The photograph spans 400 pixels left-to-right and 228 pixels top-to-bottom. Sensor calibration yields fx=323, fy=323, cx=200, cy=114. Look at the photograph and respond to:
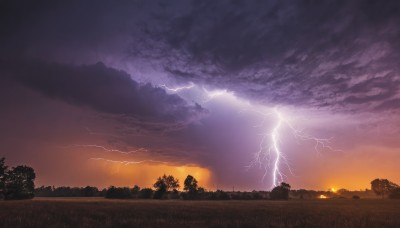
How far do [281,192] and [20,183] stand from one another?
9121cm

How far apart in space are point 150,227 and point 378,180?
174 meters

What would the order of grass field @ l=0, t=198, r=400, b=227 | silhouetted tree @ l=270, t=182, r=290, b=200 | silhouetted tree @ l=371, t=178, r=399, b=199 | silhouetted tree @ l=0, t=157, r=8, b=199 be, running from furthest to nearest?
silhouetted tree @ l=371, t=178, r=399, b=199, silhouetted tree @ l=270, t=182, r=290, b=200, silhouetted tree @ l=0, t=157, r=8, b=199, grass field @ l=0, t=198, r=400, b=227

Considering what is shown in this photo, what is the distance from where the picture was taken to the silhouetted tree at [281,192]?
126m

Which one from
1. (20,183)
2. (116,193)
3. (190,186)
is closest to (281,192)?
(190,186)

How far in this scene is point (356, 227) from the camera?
16.5 meters

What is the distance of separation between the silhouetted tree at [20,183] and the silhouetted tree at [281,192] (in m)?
87.0

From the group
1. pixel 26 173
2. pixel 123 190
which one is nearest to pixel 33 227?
pixel 26 173

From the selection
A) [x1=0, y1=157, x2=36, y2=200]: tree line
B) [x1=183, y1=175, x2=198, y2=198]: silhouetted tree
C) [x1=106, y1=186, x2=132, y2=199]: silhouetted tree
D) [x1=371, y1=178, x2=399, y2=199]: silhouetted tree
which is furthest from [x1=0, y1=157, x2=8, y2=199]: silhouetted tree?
[x1=371, y1=178, x2=399, y2=199]: silhouetted tree

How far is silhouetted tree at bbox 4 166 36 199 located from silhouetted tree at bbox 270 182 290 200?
8696 centimetres

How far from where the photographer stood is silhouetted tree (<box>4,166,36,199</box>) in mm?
71688

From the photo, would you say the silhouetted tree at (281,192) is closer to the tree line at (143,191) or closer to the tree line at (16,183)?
the tree line at (143,191)

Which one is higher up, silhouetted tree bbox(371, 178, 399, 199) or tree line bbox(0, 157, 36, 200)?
silhouetted tree bbox(371, 178, 399, 199)

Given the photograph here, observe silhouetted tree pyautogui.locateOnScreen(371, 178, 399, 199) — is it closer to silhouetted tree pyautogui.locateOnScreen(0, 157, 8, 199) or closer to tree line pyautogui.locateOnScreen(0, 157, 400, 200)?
tree line pyautogui.locateOnScreen(0, 157, 400, 200)

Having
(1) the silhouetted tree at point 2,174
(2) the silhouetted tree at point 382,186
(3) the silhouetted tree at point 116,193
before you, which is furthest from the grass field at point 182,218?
(2) the silhouetted tree at point 382,186
